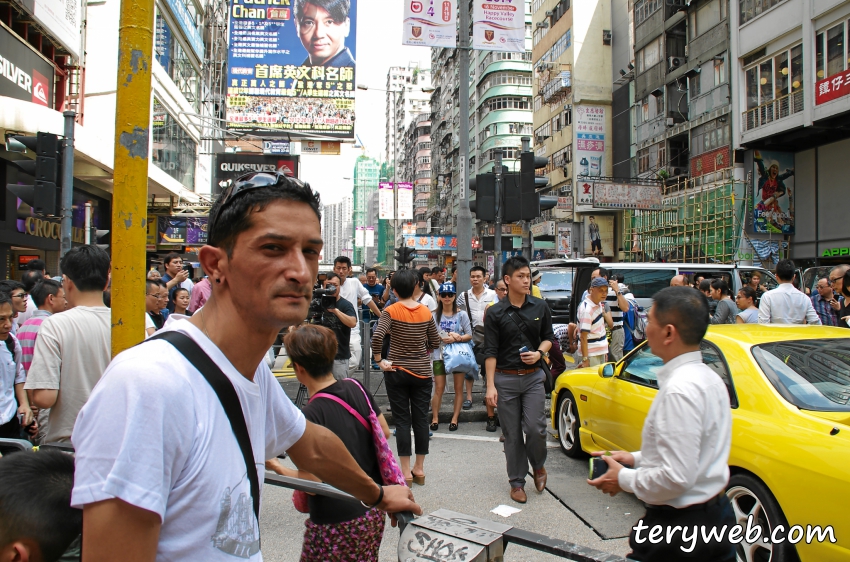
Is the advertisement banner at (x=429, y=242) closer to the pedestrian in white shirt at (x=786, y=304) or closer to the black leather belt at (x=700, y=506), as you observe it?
the pedestrian in white shirt at (x=786, y=304)

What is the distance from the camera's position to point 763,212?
21.8 m

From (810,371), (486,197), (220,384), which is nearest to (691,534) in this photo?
(810,371)

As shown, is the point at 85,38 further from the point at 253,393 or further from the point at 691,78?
the point at 691,78

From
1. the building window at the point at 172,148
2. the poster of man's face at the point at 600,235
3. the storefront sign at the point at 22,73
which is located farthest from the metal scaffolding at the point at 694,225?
the storefront sign at the point at 22,73

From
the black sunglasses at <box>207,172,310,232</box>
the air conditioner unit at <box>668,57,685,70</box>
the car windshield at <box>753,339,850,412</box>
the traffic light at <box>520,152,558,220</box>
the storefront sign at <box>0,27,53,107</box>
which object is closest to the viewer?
the black sunglasses at <box>207,172,310,232</box>

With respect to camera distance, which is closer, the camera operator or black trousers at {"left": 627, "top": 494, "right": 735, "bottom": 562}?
black trousers at {"left": 627, "top": 494, "right": 735, "bottom": 562}

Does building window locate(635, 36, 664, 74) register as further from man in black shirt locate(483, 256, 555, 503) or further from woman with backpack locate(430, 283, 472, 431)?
man in black shirt locate(483, 256, 555, 503)

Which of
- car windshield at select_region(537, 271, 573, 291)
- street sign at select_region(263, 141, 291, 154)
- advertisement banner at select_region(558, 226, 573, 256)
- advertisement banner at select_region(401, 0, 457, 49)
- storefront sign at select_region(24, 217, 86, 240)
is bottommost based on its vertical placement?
car windshield at select_region(537, 271, 573, 291)

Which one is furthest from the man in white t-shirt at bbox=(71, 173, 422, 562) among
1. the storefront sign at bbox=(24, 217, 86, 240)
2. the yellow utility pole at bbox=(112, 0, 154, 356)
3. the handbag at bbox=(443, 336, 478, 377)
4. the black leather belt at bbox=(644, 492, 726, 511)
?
the storefront sign at bbox=(24, 217, 86, 240)

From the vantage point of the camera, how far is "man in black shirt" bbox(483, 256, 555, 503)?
16.4 feet

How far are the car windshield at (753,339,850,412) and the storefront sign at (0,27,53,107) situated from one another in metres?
13.0

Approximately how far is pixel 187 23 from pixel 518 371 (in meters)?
23.1

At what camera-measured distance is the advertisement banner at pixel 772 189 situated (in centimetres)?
2178

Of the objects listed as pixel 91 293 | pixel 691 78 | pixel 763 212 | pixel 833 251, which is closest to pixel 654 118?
pixel 691 78
